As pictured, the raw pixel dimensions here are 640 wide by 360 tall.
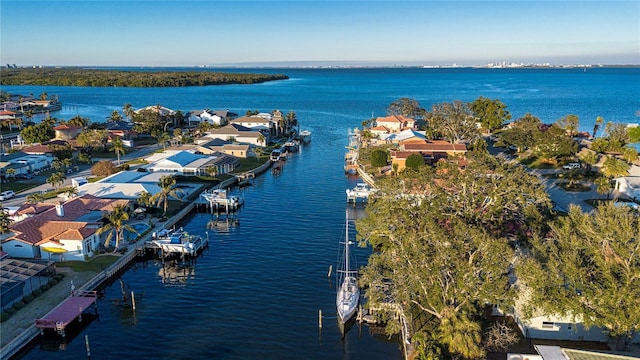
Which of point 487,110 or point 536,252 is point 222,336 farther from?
point 487,110

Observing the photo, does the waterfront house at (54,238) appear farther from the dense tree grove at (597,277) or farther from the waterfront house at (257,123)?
the waterfront house at (257,123)

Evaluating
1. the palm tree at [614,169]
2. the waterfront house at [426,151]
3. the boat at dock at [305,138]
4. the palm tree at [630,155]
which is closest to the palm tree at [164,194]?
the waterfront house at [426,151]

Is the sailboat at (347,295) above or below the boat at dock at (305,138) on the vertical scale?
below

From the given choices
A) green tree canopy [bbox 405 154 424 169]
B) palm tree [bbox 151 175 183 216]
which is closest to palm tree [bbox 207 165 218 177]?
palm tree [bbox 151 175 183 216]

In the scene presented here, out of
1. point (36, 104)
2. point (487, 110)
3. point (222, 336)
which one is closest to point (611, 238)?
point (222, 336)

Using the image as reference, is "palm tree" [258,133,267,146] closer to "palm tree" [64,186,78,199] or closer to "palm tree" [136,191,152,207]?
"palm tree" [64,186,78,199]
